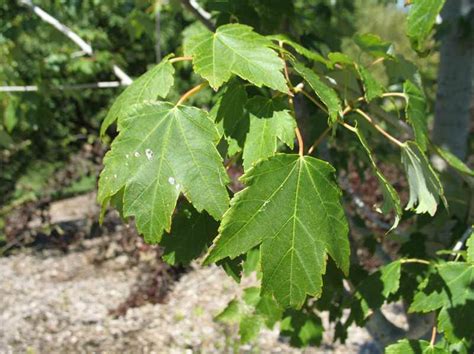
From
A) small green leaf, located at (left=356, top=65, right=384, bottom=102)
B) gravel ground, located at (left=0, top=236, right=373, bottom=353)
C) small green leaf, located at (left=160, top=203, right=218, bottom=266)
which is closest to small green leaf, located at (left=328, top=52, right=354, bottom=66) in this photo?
small green leaf, located at (left=356, top=65, right=384, bottom=102)

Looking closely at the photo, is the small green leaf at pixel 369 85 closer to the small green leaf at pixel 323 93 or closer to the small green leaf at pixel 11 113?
the small green leaf at pixel 323 93

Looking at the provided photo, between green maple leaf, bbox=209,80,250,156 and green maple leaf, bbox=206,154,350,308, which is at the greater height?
green maple leaf, bbox=209,80,250,156

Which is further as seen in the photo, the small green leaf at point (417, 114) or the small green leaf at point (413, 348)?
the small green leaf at point (413, 348)

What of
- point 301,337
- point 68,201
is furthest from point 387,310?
point 68,201

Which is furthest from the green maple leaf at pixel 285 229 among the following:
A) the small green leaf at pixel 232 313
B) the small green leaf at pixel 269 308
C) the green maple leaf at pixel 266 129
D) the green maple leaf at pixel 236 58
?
the small green leaf at pixel 232 313

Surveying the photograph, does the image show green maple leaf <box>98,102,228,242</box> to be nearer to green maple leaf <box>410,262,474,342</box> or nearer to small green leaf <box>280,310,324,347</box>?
green maple leaf <box>410,262,474,342</box>

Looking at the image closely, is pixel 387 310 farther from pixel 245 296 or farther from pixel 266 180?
pixel 266 180
